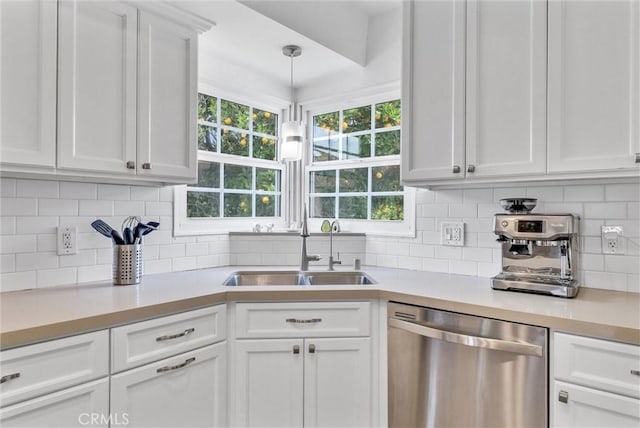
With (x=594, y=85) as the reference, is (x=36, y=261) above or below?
below

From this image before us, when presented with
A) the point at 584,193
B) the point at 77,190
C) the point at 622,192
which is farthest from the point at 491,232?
the point at 77,190

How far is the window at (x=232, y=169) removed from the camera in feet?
8.29

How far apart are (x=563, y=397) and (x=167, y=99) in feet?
6.72

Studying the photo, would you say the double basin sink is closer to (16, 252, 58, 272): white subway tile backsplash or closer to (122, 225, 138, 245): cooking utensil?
(122, 225, 138, 245): cooking utensil

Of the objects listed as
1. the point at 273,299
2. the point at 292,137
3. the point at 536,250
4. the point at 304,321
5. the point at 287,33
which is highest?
the point at 287,33

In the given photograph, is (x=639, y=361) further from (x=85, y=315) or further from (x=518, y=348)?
(x=85, y=315)

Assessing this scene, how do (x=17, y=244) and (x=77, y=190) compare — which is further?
(x=77, y=190)

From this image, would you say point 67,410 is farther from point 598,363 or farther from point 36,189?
point 598,363

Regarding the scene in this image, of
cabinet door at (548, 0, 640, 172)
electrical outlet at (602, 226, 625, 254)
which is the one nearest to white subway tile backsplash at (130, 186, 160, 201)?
cabinet door at (548, 0, 640, 172)

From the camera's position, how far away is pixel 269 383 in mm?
1808

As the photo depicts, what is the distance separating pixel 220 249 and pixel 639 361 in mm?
2102

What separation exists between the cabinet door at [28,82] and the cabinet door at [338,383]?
1358 millimetres

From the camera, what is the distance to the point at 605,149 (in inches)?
62.0

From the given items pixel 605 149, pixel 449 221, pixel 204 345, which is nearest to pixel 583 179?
pixel 605 149
